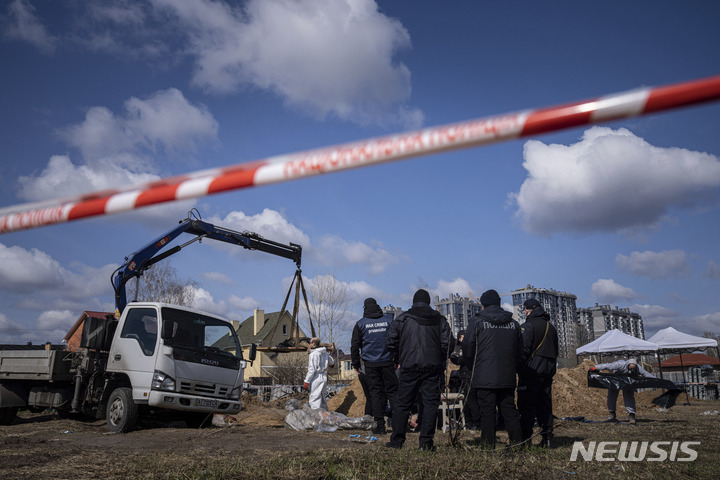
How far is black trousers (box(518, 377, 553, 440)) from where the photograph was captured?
6676 mm

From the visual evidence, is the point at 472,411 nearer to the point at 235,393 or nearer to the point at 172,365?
the point at 235,393

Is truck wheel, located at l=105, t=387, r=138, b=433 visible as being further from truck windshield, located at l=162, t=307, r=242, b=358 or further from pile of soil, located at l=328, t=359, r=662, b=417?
pile of soil, located at l=328, t=359, r=662, b=417

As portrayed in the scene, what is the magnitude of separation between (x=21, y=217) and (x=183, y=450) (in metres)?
4.32

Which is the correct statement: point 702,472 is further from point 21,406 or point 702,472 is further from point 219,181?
point 21,406

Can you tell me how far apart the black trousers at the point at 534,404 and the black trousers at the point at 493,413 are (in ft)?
3.29

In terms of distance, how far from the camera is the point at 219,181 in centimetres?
231

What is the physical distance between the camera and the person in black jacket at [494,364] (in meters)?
5.86

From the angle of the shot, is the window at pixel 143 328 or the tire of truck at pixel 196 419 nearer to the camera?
the window at pixel 143 328

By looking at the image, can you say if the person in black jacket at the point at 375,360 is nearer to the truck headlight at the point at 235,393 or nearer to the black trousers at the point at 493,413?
the truck headlight at the point at 235,393

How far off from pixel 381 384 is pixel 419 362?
2930mm

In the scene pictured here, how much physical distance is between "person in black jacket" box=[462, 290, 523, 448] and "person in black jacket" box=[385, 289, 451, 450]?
41cm

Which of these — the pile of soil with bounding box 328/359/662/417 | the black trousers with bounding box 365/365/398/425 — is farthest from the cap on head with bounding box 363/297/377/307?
the pile of soil with bounding box 328/359/662/417

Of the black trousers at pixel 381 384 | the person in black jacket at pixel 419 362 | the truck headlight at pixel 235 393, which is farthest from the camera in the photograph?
the truck headlight at pixel 235 393

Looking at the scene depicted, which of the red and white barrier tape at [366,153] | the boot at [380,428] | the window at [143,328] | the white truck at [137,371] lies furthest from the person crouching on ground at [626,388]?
the red and white barrier tape at [366,153]
